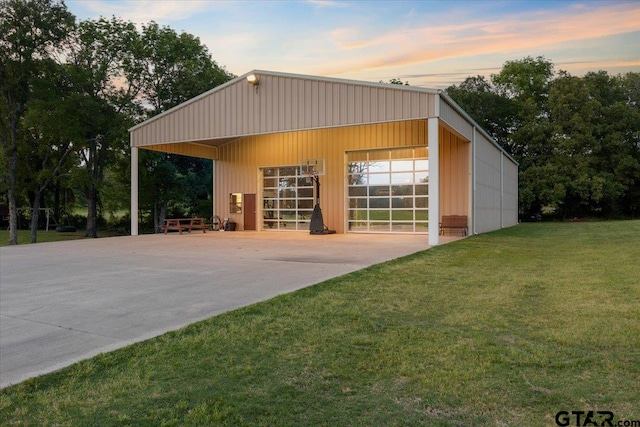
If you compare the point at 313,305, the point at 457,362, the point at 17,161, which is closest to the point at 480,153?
the point at 313,305

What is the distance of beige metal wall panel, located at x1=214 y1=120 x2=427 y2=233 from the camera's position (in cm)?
1762

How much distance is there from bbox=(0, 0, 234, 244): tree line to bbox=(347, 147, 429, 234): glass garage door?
1173 centimetres

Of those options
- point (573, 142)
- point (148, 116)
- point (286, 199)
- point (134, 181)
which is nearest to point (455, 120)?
point (286, 199)

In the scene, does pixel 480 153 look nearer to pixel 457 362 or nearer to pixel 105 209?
pixel 457 362

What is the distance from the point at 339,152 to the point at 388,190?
2667mm

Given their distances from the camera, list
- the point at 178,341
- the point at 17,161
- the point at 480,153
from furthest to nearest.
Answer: the point at 17,161, the point at 480,153, the point at 178,341

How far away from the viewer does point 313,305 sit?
16.5ft

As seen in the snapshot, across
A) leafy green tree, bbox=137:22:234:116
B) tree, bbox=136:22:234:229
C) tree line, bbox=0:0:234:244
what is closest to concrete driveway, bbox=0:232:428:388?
tree line, bbox=0:0:234:244

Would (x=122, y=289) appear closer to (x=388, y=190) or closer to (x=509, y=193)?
(x=388, y=190)

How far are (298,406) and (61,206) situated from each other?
36637 millimetres

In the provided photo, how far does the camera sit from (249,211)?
68.8 ft

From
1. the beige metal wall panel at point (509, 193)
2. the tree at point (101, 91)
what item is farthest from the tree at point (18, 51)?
the beige metal wall panel at point (509, 193)

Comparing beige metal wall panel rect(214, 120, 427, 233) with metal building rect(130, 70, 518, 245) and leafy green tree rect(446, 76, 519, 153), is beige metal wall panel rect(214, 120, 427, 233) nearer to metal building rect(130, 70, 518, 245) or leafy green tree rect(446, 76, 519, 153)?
metal building rect(130, 70, 518, 245)

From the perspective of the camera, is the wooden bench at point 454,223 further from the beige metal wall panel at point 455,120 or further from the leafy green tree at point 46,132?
the leafy green tree at point 46,132
